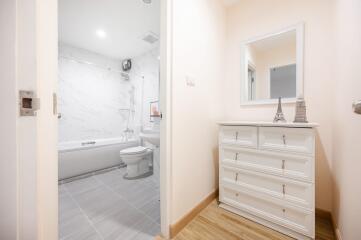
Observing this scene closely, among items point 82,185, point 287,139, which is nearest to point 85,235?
point 82,185

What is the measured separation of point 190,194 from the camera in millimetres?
1448

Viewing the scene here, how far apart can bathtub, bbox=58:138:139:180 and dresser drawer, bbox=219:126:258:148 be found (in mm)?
2177

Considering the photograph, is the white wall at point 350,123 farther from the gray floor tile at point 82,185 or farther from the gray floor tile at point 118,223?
the gray floor tile at point 82,185

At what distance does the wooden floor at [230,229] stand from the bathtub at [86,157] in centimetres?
200

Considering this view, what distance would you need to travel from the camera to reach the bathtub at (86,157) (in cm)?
228

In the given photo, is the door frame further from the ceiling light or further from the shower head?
the shower head

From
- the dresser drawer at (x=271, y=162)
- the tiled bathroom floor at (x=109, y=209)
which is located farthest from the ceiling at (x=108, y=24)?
the tiled bathroom floor at (x=109, y=209)

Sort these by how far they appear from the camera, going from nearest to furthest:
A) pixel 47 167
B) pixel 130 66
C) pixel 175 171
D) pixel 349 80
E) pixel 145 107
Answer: pixel 47 167 < pixel 349 80 < pixel 175 171 < pixel 145 107 < pixel 130 66

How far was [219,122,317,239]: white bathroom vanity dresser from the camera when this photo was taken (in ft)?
3.77

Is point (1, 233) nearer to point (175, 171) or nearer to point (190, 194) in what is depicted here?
point (175, 171)

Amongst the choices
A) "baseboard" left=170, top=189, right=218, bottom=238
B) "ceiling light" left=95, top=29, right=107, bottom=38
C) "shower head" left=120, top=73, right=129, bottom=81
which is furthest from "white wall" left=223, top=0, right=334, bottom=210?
"shower head" left=120, top=73, right=129, bottom=81

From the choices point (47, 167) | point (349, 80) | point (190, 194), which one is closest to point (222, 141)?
point (190, 194)

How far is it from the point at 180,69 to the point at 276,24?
4.28 feet

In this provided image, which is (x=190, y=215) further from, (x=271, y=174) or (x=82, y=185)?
(x=82, y=185)
